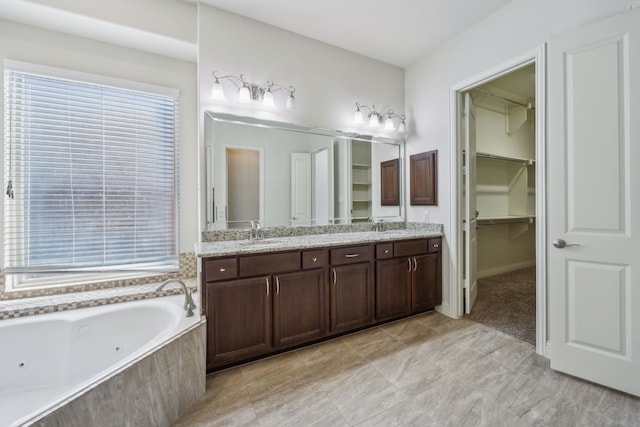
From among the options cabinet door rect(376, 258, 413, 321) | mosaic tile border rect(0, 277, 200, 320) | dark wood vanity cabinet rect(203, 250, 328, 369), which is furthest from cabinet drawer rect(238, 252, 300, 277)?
cabinet door rect(376, 258, 413, 321)

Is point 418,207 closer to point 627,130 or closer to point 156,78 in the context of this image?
point 627,130

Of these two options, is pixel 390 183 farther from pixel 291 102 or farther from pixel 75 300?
pixel 75 300

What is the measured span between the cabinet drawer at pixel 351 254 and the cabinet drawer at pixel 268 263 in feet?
1.16

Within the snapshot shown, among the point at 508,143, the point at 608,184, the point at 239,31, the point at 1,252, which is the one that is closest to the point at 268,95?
the point at 239,31

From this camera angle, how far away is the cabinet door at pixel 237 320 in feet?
5.78

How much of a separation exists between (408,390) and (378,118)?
8.68ft

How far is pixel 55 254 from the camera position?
212 cm

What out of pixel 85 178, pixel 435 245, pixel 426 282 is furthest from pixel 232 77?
pixel 426 282

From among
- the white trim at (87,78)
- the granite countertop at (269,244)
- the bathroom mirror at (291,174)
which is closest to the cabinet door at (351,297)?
the granite countertop at (269,244)

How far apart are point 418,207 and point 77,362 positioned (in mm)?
3323

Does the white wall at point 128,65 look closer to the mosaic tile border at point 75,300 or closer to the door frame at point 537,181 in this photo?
the mosaic tile border at point 75,300

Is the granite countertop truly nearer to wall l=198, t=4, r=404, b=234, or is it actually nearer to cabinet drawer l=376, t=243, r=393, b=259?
cabinet drawer l=376, t=243, r=393, b=259

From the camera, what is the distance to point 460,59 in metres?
2.62

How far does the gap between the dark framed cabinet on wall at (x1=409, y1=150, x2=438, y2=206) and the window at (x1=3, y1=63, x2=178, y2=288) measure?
262cm
